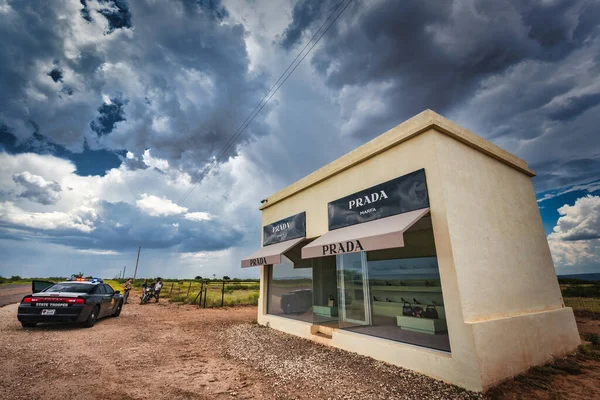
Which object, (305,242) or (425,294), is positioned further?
(305,242)

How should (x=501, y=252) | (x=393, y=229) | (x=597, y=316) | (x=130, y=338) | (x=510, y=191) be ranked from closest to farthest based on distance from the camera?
1. (x=393, y=229)
2. (x=501, y=252)
3. (x=510, y=191)
4. (x=130, y=338)
5. (x=597, y=316)

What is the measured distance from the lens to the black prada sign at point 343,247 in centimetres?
529

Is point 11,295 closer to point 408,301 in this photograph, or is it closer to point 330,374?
point 330,374

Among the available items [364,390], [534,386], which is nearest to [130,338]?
[364,390]

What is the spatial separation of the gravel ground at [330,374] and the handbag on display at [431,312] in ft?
5.67

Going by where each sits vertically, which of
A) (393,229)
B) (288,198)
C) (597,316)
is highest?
(288,198)

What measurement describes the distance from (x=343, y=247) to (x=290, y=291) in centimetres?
460

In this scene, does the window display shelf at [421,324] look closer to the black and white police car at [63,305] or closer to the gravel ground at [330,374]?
the gravel ground at [330,374]

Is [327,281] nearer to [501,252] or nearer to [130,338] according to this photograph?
[501,252]

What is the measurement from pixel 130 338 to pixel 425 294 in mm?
8174

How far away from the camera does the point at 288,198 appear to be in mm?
9672

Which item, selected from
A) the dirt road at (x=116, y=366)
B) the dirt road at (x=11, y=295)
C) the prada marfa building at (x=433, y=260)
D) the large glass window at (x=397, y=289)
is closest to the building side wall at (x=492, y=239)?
the prada marfa building at (x=433, y=260)

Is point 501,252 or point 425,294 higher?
point 501,252

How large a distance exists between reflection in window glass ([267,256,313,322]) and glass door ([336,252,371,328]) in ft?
4.99
